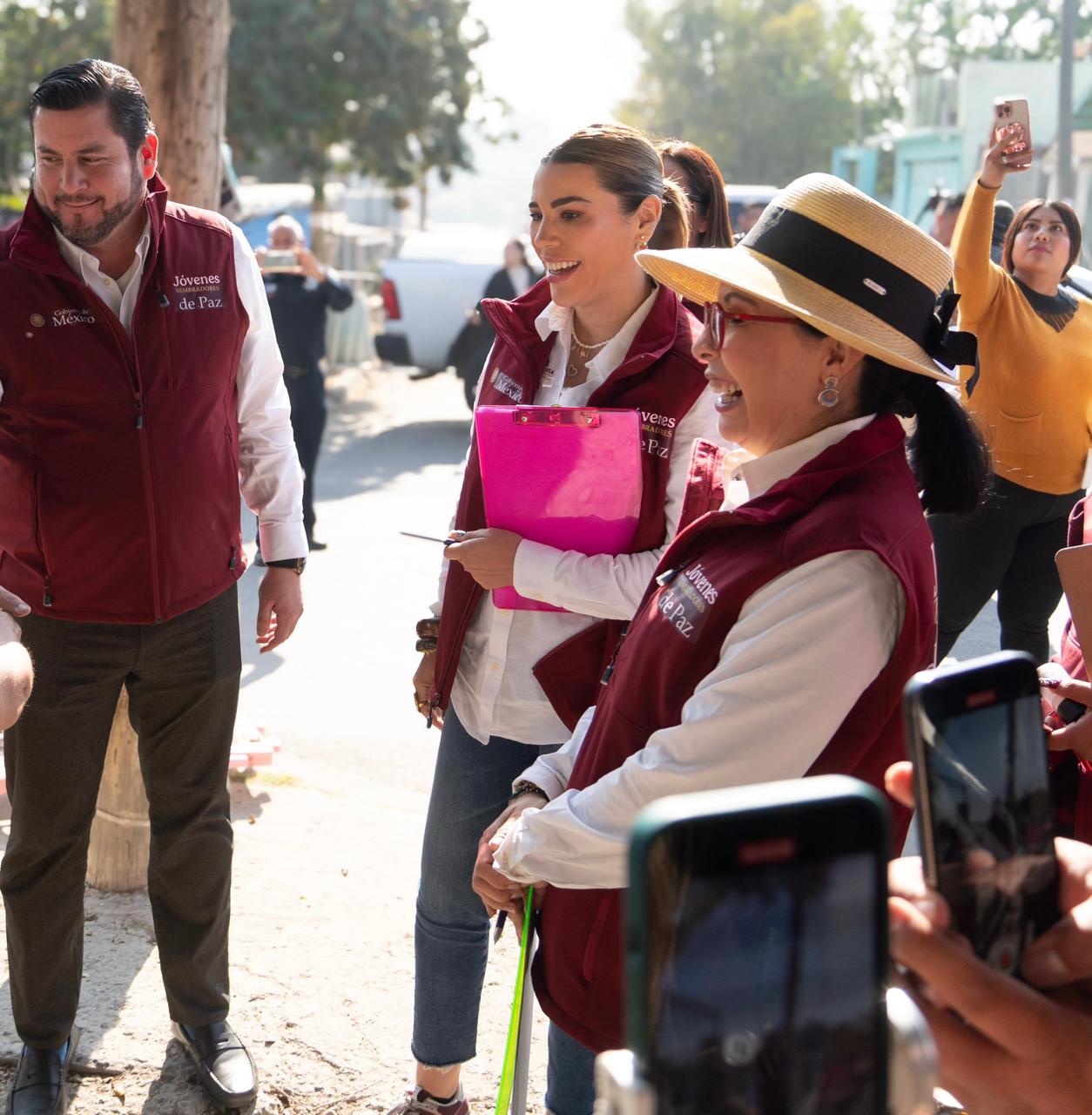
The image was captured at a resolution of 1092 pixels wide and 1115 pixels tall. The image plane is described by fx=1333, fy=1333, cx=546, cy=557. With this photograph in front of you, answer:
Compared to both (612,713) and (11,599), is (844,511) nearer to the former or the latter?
(612,713)

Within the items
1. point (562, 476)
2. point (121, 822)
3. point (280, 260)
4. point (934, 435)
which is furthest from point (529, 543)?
point (280, 260)

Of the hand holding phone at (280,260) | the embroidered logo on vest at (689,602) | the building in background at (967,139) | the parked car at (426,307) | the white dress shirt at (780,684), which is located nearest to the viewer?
the white dress shirt at (780,684)

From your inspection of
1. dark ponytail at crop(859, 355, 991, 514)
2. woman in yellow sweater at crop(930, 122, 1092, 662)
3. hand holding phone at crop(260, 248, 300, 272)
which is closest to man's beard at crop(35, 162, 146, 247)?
dark ponytail at crop(859, 355, 991, 514)

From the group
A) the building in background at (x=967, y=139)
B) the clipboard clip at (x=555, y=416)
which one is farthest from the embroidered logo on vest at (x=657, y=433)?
the building in background at (x=967, y=139)

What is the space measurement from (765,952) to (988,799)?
0.28 metres

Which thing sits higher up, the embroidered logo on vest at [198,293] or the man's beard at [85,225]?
the man's beard at [85,225]

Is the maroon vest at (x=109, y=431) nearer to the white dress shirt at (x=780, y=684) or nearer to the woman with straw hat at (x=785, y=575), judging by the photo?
the woman with straw hat at (x=785, y=575)

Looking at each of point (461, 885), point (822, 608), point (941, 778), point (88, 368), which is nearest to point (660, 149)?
point (88, 368)

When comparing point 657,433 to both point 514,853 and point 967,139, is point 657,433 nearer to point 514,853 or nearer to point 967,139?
point 514,853

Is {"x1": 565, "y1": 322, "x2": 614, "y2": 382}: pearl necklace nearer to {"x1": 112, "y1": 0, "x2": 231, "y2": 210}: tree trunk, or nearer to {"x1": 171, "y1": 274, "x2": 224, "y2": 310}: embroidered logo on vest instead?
{"x1": 171, "y1": 274, "x2": 224, "y2": 310}: embroidered logo on vest

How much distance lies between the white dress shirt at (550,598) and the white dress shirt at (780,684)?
70 cm

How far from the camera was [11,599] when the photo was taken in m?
2.32

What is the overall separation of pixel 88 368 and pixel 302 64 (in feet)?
54.4

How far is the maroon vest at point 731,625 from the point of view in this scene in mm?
1679
